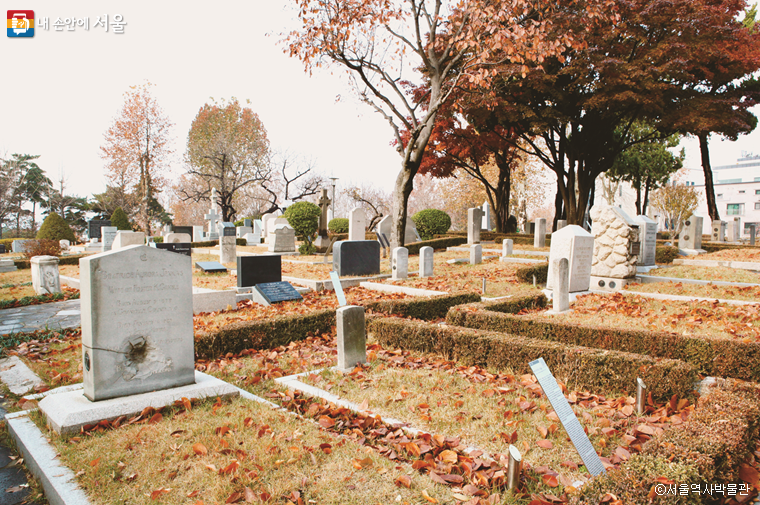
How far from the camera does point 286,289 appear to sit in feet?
34.1

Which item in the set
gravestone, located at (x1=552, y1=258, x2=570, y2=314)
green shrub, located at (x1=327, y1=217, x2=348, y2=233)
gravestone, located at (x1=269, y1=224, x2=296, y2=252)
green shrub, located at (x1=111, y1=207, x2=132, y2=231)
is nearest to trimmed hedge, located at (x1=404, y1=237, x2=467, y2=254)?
gravestone, located at (x1=269, y1=224, x2=296, y2=252)

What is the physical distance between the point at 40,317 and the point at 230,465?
7.97 m

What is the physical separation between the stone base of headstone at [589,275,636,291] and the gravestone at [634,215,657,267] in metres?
3.36

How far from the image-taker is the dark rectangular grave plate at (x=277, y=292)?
10016mm

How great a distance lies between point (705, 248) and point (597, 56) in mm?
11569

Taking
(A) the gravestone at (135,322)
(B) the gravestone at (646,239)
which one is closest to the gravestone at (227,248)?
(A) the gravestone at (135,322)

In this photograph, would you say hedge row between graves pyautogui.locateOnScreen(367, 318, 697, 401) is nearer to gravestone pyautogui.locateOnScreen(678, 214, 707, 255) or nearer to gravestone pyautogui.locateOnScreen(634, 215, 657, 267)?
gravestone pyautogui.locateOnScreen(634, 215, 657, 267)

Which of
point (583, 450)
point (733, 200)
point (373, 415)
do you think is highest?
point (733, 200)

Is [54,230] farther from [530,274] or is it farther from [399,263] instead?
[530,274]

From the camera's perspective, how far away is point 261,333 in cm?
696

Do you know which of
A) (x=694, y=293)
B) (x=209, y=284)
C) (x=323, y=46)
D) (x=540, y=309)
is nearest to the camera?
(x=540, y=309)

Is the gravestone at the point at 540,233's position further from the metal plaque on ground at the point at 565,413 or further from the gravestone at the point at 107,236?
the gravestone at the point at 107,236

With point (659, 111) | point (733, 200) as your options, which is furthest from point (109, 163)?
point (733, 200)

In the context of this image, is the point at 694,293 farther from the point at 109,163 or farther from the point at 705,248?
the point at 109,163
